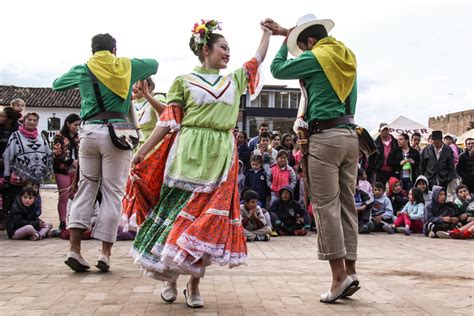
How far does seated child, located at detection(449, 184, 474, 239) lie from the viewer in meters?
10.7

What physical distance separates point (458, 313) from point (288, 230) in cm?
638

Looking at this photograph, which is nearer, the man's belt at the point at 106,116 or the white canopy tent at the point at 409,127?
the man's belt at the point at 106,116

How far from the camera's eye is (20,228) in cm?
887

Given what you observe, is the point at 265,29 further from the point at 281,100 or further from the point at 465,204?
the point at 281,100

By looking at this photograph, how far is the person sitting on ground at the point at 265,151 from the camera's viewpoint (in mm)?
12023

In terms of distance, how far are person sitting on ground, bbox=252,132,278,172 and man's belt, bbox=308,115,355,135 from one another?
22.9 feet

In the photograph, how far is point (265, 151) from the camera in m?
12.4

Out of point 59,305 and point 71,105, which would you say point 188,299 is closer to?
point 59,305

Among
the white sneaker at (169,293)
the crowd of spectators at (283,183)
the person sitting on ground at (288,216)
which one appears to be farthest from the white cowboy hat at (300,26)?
the person sitting on ground at (288,216)

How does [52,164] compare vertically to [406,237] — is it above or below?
above

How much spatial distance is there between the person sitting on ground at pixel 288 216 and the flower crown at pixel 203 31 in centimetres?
620

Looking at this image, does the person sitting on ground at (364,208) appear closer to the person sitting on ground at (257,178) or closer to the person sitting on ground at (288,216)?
the person sitting on ground at (288,216)

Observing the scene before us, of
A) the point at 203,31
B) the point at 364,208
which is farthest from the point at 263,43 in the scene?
the point at 364,208

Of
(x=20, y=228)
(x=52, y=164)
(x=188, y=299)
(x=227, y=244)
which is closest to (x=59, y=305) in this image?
(x=188, y=299)
